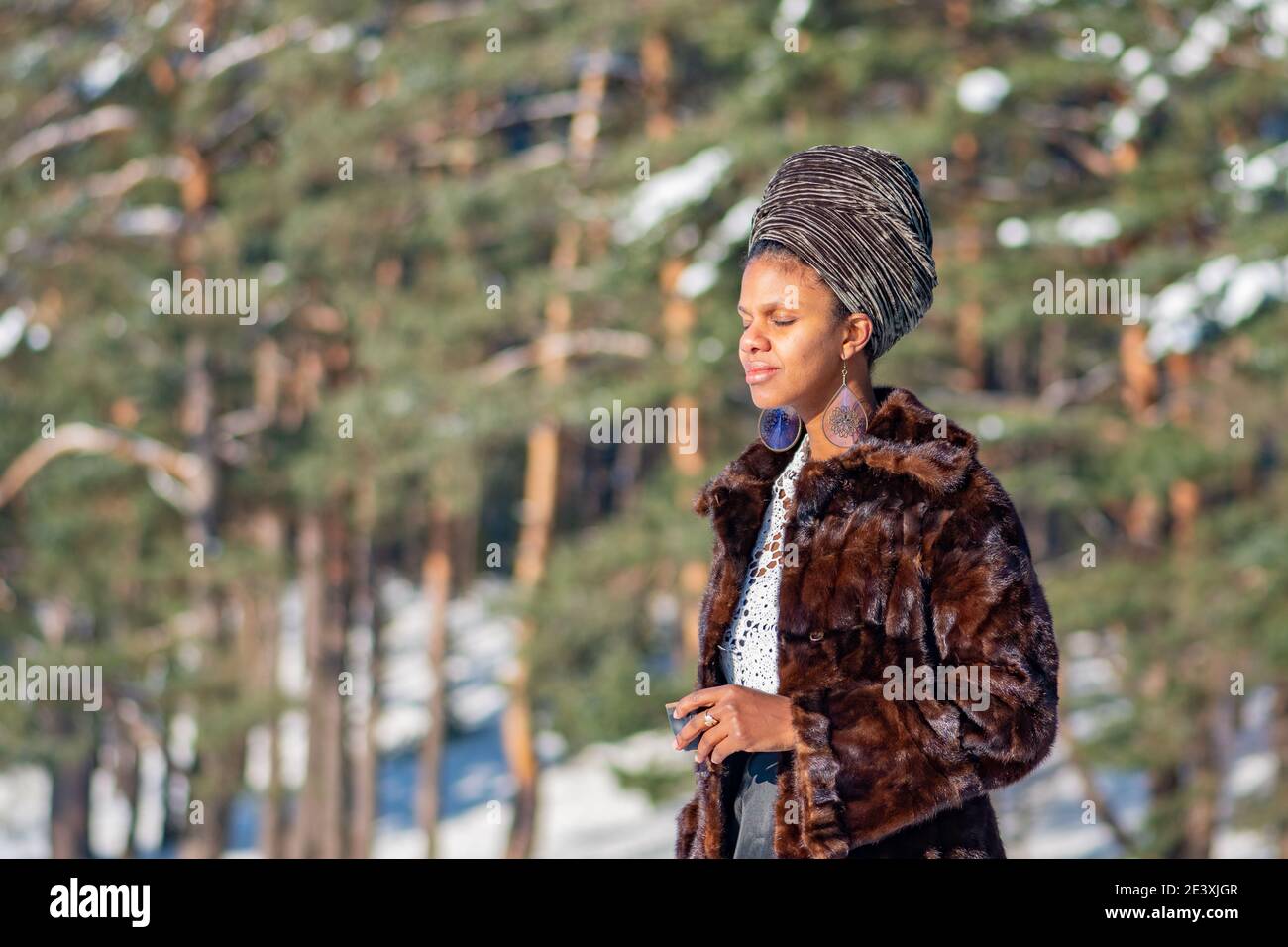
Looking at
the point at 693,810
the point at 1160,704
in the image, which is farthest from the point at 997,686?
the point at 1160,704

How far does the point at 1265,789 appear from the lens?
59.7ft

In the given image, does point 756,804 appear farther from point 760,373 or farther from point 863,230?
point 863,230

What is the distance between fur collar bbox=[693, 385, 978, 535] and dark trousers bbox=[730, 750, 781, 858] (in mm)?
354

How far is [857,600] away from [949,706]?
0.20 meters

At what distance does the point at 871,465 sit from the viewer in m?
2.59

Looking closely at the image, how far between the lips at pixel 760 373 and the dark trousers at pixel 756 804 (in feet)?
1.73

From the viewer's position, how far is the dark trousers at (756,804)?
2615 millimetres

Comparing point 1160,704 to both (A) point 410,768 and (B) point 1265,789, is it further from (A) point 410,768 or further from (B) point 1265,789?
(A) point 410,768

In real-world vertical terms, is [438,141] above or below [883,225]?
above
